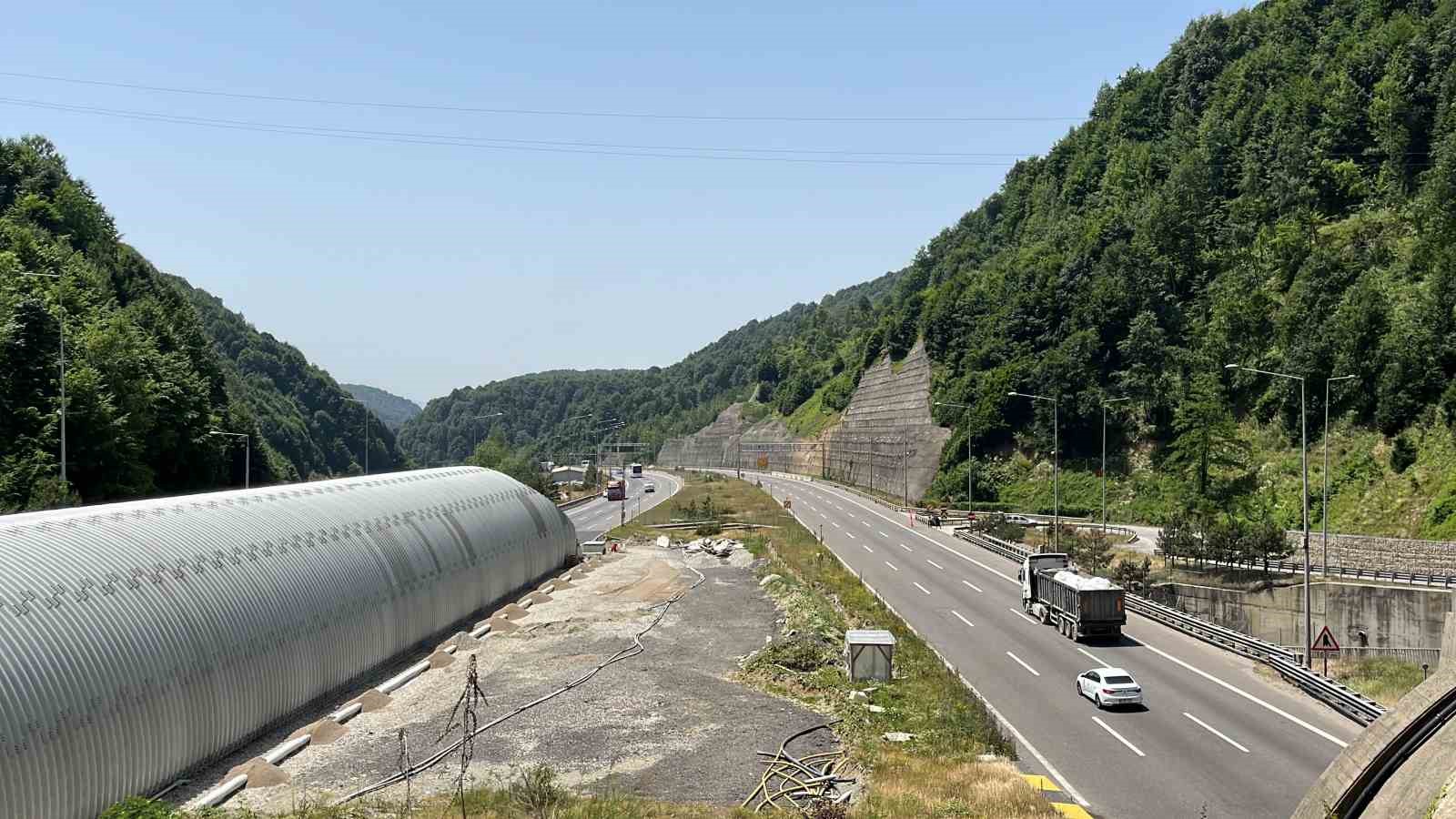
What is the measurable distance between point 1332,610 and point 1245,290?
52.8 meters

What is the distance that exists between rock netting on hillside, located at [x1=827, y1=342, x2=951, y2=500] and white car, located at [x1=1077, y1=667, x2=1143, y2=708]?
78.7 meters

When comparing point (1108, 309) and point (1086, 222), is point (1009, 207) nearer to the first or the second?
point (1086, 222)

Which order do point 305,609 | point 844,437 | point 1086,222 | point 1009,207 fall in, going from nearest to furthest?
point 305,609, point 1086,222, point 844,437, point 1009,207

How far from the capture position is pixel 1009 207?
187 metres

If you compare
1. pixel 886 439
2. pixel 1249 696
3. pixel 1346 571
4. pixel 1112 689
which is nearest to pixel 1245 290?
pixel 1346 571

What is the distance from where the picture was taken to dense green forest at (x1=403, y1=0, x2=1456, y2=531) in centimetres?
7575

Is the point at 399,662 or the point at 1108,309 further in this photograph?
the point at 1108,309

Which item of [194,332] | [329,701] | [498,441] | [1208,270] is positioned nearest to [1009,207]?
[1208,270]

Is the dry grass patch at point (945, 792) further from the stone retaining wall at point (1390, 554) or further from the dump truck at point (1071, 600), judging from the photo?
the stone retaining wall at point (1390, 554)

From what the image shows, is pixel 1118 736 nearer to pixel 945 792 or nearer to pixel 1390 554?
pixel 945 792

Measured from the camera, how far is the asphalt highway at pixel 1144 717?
2347 centimetres

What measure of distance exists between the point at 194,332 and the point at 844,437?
89.9 m

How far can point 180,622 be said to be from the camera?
24.6 m

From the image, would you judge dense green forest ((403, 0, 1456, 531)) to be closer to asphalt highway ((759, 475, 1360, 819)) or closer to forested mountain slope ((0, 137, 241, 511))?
asphalt highway ((759, 475, 1360, 819))
